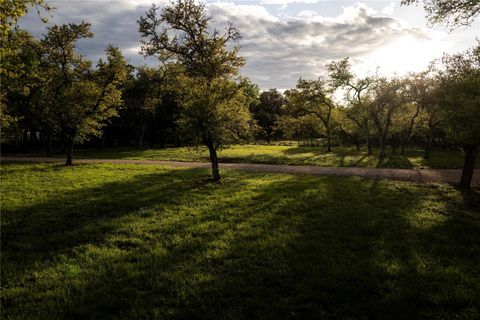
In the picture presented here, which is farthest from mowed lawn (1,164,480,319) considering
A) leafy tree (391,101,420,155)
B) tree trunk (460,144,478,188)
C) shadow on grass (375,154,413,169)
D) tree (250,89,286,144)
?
tree (250,89,286,144)

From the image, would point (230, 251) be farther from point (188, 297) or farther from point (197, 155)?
point (197, 155)

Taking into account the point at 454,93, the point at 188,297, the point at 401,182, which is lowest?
the point at 188,297

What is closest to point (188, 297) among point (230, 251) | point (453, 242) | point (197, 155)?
point (230, 251)

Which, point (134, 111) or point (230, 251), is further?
point (134, 111)

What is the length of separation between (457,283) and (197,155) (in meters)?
30.5

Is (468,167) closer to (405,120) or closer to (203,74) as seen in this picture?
(203,74)

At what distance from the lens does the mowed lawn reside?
693 centimetres

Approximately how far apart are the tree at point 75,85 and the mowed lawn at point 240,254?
12.3m

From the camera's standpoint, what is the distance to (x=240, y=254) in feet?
30.7

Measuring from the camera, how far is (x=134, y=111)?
55156 millimetres

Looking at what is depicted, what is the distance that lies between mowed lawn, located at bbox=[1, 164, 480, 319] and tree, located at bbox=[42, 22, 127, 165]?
12.3 m

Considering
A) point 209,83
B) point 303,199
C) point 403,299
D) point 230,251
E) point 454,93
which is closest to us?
point 403,299

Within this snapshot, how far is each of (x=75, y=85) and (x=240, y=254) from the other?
25115 mm

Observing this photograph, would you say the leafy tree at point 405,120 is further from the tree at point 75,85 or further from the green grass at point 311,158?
the tree at point 75,85
